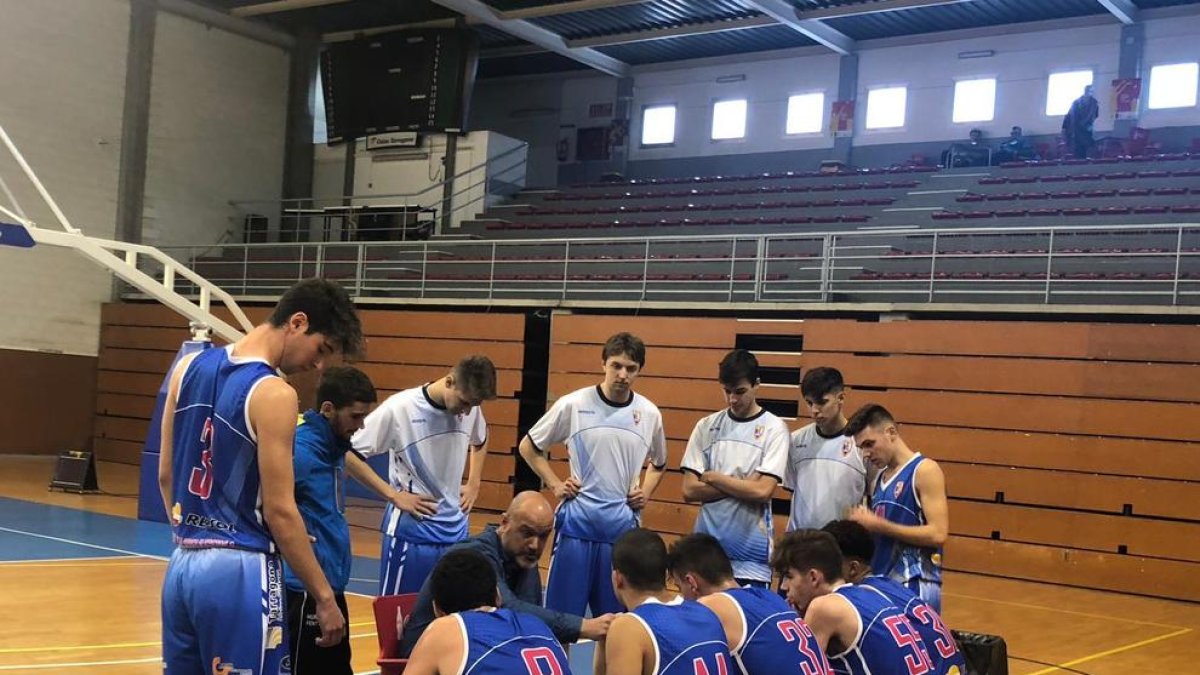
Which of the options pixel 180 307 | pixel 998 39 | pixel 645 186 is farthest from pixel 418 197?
pixel 998 39

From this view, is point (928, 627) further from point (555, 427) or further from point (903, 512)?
point (555, 427)

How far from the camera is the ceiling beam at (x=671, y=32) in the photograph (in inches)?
855

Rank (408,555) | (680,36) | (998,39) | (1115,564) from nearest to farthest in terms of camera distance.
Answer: (408,555)
(1115,564)
(998,39)
(680,36)

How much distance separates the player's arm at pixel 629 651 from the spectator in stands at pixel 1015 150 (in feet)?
60.6

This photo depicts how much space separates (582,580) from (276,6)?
19.5m

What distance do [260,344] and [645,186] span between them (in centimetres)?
2008

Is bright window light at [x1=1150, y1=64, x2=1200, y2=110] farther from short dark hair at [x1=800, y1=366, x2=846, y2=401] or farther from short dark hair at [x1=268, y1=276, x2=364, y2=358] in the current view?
short dark hair at [x1=268, y1=276, x2=364, y2=358]

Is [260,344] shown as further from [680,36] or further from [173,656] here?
[680,36]

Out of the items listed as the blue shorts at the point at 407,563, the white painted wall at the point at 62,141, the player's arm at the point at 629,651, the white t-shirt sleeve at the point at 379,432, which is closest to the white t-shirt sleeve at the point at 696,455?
the blue shorts at the point at 407,563

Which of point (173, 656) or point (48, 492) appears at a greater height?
point (173, 656)

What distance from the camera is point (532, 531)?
14.6 feet

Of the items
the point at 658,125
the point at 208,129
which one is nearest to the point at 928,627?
the point at 658,125

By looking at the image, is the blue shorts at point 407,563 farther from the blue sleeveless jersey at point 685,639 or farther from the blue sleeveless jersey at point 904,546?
the blue sleeveless jersey at point 685,639

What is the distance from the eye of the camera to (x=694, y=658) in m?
3.51
